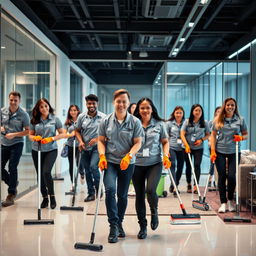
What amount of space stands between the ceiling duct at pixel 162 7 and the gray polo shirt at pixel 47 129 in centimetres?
242

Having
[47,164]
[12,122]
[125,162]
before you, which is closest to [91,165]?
[47,164]

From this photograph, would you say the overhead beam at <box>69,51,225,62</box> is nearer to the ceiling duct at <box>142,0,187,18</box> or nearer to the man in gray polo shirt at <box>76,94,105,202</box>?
the ceiling duct at <box>142,0,187,18</box>

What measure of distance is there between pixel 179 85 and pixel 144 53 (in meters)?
1.51

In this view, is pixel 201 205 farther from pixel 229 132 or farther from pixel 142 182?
pixel 142 182

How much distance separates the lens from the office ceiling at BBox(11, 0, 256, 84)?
7030mm

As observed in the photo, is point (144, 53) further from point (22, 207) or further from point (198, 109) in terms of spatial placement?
point (22, 207)

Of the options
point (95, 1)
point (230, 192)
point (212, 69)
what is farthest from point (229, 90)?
point (230, 192)

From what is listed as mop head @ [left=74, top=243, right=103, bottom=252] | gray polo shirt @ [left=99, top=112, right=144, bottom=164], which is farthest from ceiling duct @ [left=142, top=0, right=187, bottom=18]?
mop head @ [left=74, top=243, right=103, bottom=252]

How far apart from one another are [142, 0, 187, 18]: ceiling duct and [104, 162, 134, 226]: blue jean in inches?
132

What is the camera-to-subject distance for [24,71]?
6848mm

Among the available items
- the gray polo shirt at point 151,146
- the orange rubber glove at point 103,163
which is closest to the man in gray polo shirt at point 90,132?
the gray polo shirt at point 151,146

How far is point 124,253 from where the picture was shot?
12.3 ft

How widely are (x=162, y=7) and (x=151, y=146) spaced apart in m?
3.23

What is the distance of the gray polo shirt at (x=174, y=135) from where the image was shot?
725 cm
